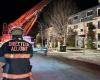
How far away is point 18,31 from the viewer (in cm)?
584

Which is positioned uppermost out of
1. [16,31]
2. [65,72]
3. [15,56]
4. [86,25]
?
[86,25]

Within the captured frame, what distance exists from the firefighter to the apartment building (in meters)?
49.9

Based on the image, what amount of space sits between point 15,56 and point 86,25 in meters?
65.4

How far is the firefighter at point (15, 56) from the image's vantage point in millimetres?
5809

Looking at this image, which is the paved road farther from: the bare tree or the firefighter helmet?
the bare tree

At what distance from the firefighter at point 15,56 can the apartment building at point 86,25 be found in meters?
49.9

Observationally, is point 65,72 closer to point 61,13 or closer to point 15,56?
point 15,56

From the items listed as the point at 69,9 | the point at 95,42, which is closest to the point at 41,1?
the point at 95,42

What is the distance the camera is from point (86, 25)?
231 feet

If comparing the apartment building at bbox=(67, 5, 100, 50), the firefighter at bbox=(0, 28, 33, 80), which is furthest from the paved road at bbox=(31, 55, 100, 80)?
the apartment building at bbox=(67, 5, 100, 50)

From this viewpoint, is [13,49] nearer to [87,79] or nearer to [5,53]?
[5,53]

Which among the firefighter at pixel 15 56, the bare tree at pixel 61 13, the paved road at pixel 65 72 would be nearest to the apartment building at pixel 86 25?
the bare tree at pixel 61 13

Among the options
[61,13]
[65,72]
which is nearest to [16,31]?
[65,72]

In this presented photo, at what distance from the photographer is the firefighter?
5809 millimetres
